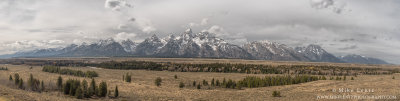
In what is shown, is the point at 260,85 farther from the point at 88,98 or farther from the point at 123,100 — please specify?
the point at 88,98

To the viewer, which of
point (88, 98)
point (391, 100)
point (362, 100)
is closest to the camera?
point (391, 100)

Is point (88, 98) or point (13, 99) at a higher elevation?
point (13, 99)

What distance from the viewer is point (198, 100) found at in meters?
42.2

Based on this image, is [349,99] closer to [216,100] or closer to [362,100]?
[362,100]

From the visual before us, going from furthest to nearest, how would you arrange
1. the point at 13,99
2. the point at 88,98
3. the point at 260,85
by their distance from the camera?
the point at 260,85
the point at 88,98
the point at 13,99

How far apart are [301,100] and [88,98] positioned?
39769 mm

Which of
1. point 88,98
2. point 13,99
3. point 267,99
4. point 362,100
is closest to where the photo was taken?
point 13,99

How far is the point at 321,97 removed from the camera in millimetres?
39781

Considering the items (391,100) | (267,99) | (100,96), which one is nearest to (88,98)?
(100,96)

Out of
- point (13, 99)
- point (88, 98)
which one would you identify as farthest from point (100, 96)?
point (13, 99)

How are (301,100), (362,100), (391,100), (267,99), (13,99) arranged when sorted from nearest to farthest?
(13,99), (391,100), (362,100), (301,100), (267,99)

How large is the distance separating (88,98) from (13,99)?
55.7ft

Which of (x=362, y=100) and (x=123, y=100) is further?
(x=123, y=100)

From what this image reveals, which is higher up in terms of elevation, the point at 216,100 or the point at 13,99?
the point at 13,99
